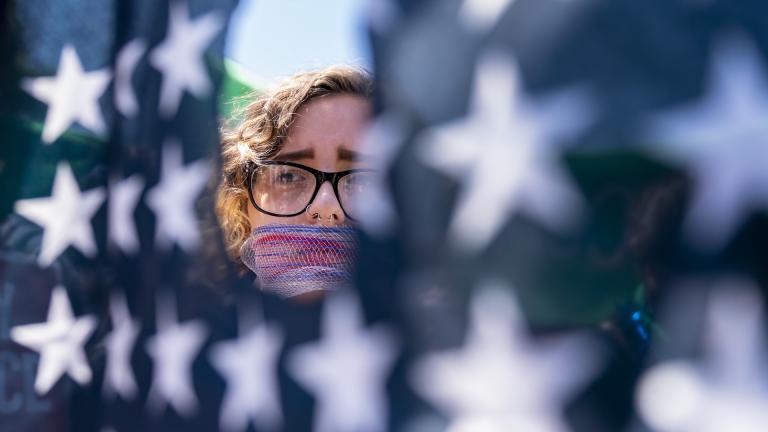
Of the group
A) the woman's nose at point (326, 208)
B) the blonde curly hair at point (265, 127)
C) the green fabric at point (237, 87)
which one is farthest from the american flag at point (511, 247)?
the green fabric at point (237, 87)

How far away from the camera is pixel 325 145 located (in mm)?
1286

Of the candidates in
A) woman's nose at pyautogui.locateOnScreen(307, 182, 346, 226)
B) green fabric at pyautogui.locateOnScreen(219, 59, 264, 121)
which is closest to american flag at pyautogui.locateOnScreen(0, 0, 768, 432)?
woman's nose at pyautogui.locateOnScreen(307, 182, 346, 226)

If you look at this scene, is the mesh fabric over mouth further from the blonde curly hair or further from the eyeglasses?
the blonde curly hair

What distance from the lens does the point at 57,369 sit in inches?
36.4

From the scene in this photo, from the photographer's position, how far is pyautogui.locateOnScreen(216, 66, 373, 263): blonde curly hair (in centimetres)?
141

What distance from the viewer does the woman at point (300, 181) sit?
1.11 m

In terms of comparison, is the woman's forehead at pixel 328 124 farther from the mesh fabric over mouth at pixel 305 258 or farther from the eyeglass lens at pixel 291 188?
the mesh fabric over mouth at pixel 305 258

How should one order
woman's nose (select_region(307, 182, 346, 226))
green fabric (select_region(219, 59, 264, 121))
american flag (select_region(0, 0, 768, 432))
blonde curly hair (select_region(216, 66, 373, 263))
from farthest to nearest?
green fabric (select_region(219, 59, 264, 121)), blonde curly hair (select_region(216, 66, 373, 263)), woman's nose (select_region(307, 182, 346, 226)), american flag (select_region(0, 0, 768, 432))

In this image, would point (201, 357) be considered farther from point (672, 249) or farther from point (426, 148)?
point (672, 249)

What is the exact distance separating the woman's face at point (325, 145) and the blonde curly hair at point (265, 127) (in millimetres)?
26

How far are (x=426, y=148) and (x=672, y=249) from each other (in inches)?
8.1

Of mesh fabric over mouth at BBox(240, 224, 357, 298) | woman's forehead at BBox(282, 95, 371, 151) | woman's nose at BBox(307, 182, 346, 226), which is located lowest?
mesh fabric over mouth at BBox(240, 224, 357, 298)

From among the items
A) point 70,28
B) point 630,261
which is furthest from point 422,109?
point 70,28

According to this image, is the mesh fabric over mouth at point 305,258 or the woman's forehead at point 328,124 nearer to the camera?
the mesh fabric over mouth at point 305,258
